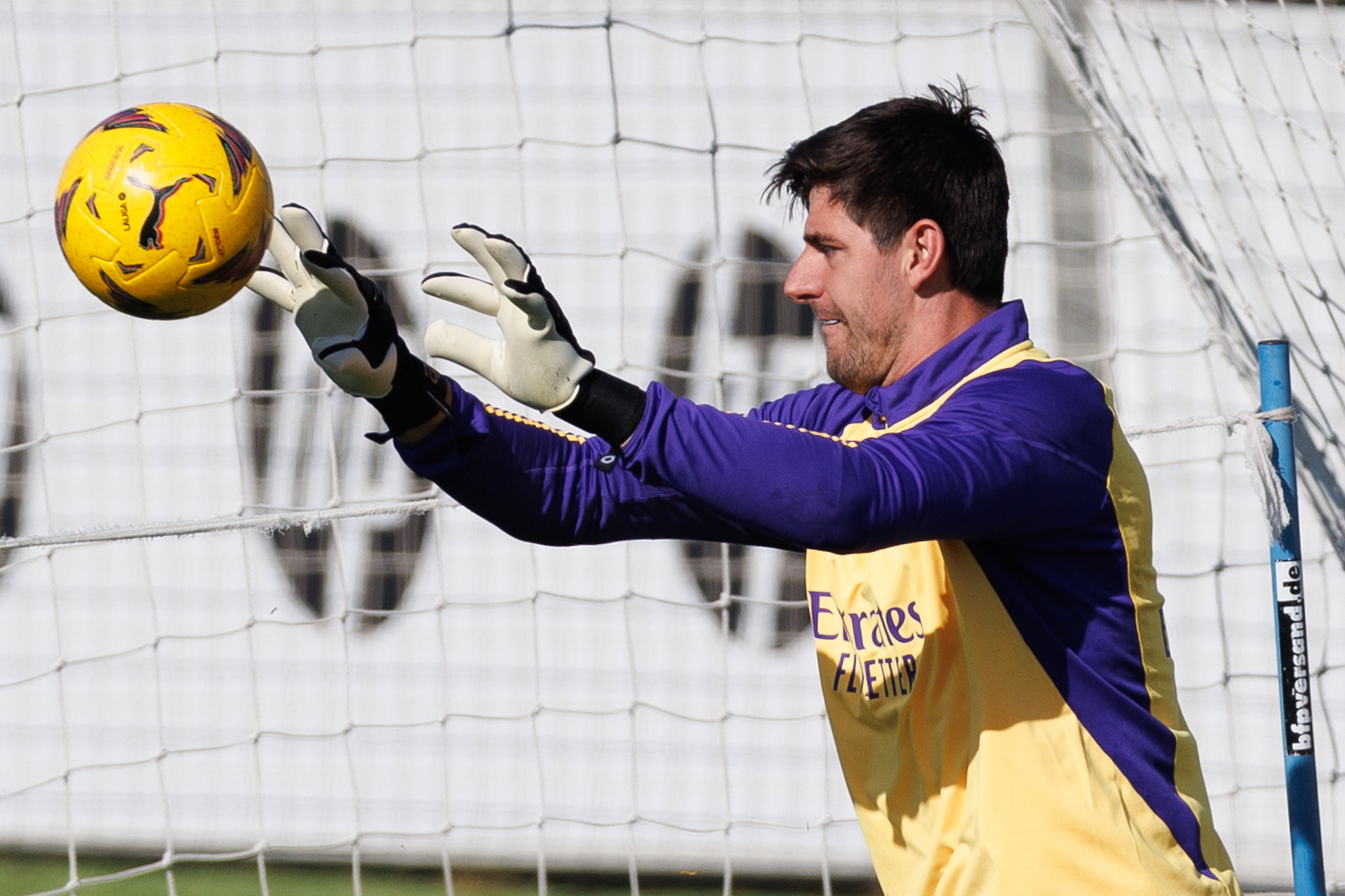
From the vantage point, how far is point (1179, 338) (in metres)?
3.96

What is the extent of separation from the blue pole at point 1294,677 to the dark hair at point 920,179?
729mm

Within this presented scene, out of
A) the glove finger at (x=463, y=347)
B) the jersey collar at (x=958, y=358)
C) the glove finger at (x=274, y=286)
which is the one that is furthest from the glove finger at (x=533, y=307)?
the jersey collar at (x=958, y=358)

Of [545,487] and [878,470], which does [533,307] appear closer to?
[878,470]

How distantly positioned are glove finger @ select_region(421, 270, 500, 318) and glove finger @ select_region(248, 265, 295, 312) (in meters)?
0.19

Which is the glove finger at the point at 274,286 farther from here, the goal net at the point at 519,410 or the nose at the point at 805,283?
the goal net at the point at 519,410

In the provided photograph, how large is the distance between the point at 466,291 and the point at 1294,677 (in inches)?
64.6

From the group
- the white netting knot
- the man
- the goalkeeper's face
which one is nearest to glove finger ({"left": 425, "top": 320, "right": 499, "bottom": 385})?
the man

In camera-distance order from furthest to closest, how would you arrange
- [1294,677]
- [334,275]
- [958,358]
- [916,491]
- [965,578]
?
1. [1294,677]
2. [958,358]
3. [965,578]
4. [334,275]
5. [916,491]

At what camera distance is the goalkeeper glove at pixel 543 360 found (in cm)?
150

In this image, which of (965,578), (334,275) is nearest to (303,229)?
(334,275)

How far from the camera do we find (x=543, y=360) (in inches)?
60.0

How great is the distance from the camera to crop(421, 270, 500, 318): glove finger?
5.22ft

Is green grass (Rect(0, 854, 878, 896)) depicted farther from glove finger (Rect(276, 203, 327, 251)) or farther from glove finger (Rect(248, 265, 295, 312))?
glove finger (Rect(276, 203, 327, 251))

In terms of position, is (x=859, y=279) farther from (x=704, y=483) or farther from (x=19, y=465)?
(x=19, y=465)
